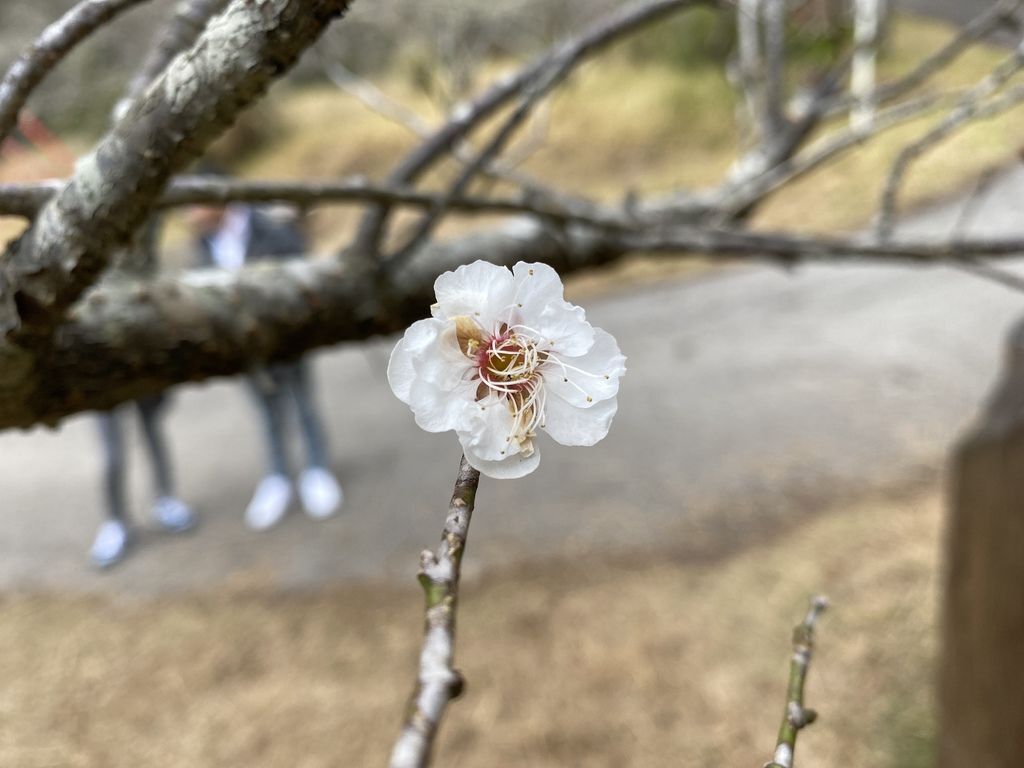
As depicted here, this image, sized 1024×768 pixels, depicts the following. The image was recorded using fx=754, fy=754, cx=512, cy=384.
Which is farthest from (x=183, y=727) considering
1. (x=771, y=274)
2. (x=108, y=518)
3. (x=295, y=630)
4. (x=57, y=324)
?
(x=771, y=274)

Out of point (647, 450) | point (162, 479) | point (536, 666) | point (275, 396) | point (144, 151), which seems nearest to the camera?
point (144, 151)

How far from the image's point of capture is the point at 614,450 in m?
4.07

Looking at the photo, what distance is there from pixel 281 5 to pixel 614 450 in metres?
3.70

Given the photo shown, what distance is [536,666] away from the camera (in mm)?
2773

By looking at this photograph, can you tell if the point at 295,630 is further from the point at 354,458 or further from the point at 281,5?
the point at 281,5

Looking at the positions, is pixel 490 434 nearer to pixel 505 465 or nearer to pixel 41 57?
pixel 505 465

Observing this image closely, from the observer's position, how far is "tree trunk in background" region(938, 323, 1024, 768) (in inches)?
65.5

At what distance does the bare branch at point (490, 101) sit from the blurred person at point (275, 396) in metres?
1.57

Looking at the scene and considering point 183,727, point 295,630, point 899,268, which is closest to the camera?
point 183,727

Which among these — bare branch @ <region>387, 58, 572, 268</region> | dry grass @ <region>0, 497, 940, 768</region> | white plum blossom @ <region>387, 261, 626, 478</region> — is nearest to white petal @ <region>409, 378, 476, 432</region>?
white plum blossom @ <region>387, 261, 626, 478</region>

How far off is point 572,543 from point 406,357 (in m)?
3.10

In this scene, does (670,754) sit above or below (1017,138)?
below

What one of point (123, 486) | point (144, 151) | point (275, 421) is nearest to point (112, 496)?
point (123, 486)

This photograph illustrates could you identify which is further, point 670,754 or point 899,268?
point 899,268
